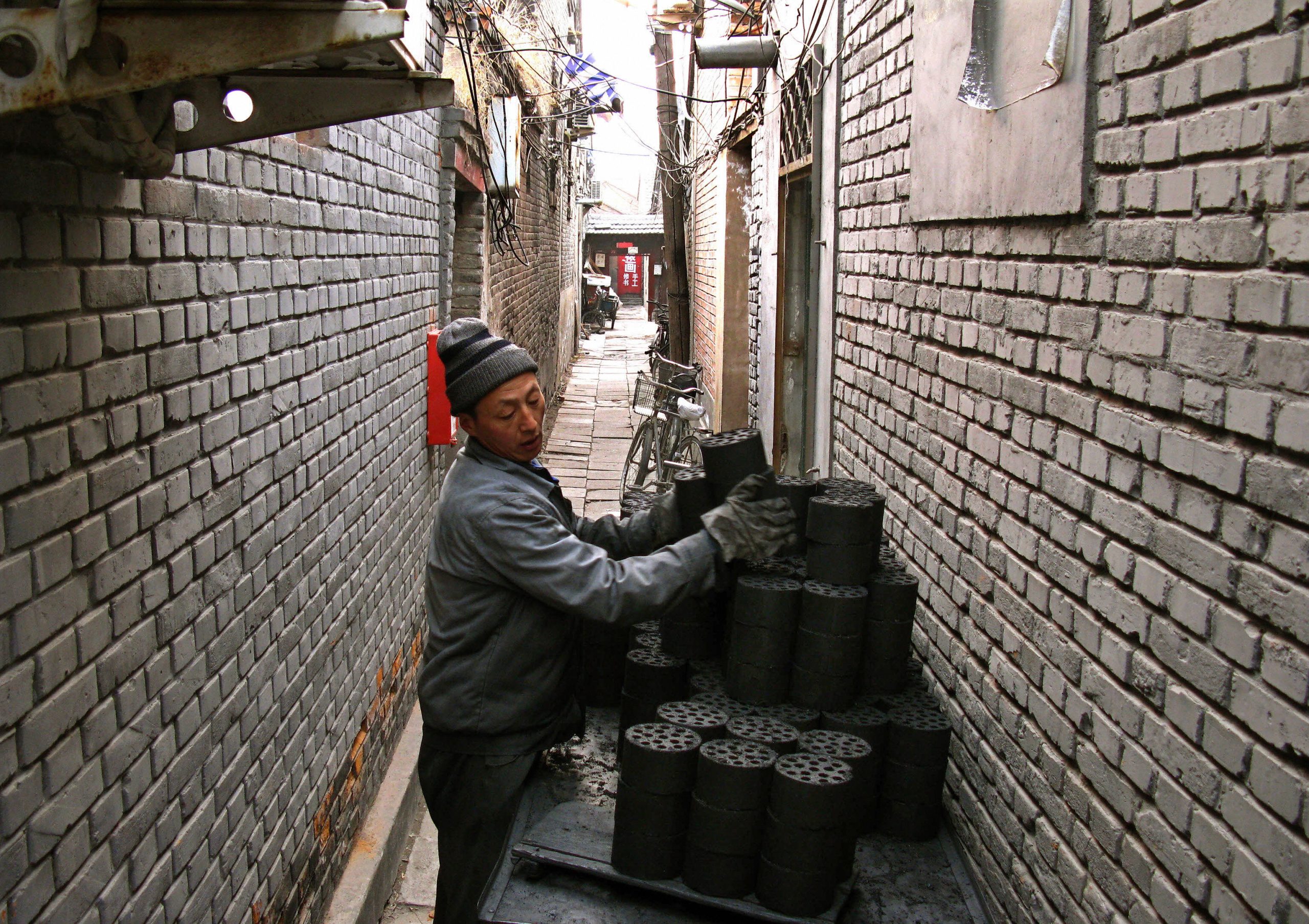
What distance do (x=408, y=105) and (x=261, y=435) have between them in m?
1.34

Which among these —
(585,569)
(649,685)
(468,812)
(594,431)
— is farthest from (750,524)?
(594,431)

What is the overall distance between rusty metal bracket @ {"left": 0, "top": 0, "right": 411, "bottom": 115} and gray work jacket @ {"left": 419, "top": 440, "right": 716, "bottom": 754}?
1.44 metres

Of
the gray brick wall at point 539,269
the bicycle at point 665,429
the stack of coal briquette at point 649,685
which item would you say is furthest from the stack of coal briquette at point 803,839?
the bicycle at point 665,429

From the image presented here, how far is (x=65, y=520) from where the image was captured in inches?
78.2

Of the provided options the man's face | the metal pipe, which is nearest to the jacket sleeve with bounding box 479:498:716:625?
the man's face

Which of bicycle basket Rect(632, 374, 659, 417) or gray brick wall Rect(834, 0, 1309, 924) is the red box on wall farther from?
bicycle basket Rect(632, 374, 659, 417)

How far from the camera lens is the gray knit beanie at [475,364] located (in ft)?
9.77

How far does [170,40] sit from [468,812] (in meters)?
2.26

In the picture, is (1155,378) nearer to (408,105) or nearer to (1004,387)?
(1004,387)

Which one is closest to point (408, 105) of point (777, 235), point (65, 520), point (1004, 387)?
point (65, 520)

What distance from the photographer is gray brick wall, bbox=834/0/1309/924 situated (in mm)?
1634

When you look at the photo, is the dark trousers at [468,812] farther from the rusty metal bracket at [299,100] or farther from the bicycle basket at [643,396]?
the bicycle basket at [643,396]

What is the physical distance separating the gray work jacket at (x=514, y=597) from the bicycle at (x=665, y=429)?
5.93 metres

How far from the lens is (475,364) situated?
298 centimetres
